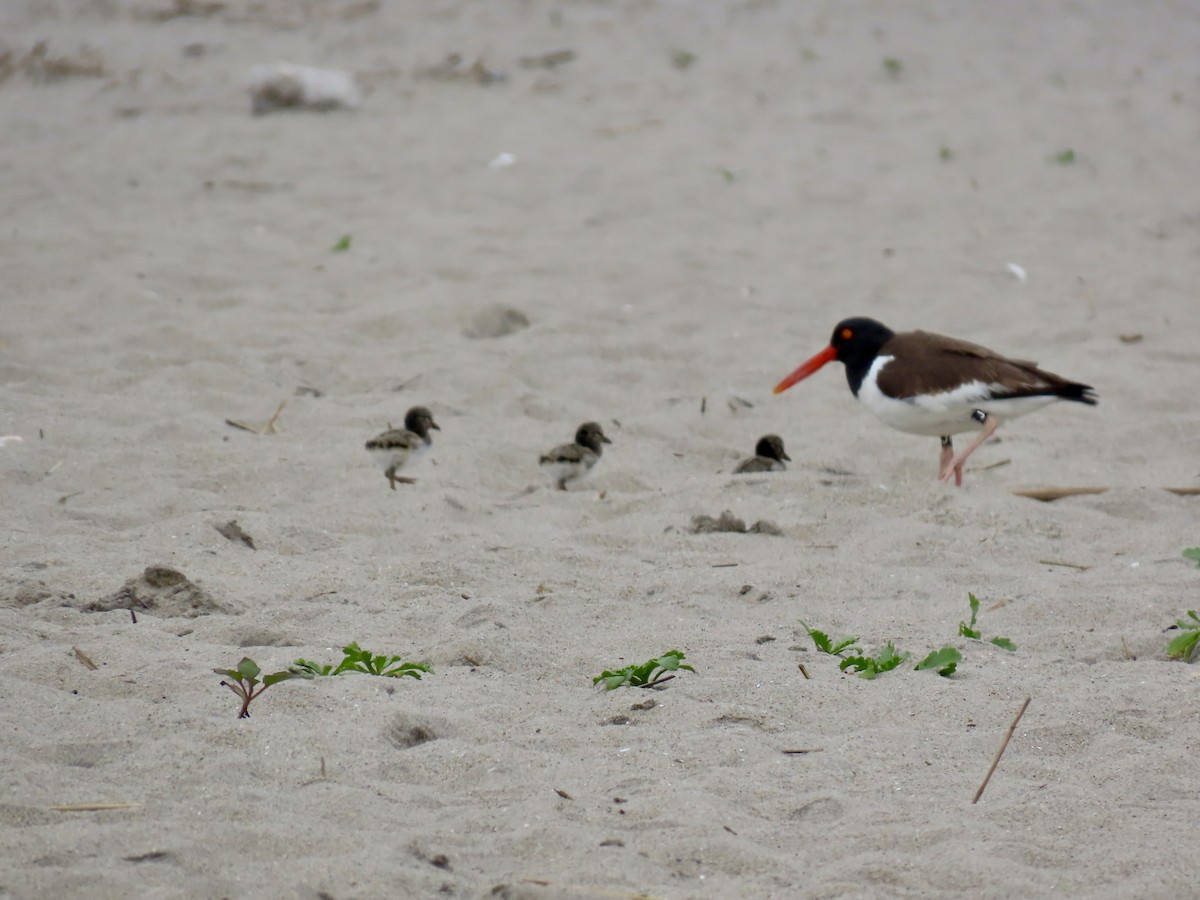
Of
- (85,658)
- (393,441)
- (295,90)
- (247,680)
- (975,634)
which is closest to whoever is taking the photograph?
(247,680)

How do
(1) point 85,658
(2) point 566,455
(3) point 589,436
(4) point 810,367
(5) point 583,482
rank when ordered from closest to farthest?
(1) point 85,658 < (2) point 566,455 < (5) point 583,482 < (3) point 589,436 < (4) point 810,367

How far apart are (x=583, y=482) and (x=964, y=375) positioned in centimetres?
191

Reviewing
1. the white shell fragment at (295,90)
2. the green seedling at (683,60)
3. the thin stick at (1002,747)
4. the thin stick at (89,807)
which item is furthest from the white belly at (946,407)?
the green seedling at (683,60)

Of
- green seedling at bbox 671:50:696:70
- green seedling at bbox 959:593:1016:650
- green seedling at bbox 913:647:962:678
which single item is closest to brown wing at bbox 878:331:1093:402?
green seedling at bbox 959:593:1016:650

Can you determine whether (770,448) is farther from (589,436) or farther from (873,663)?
(873,663)

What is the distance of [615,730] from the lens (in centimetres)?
372

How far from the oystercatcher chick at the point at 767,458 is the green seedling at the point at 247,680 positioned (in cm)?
290

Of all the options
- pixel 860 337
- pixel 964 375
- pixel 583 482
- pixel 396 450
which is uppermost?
pixel 964 375

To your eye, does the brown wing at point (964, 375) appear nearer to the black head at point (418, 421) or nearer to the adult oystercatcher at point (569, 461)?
the adult oystercatcher at point (569, 461)

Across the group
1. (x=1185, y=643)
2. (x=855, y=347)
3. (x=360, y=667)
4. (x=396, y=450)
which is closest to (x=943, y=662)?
(x=1185, y=643)

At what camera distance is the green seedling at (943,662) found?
4.09 m

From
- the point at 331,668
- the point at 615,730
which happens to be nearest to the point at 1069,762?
the point at 615,730

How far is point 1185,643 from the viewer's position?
13.6 ft

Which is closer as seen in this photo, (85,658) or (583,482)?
(85,658)
